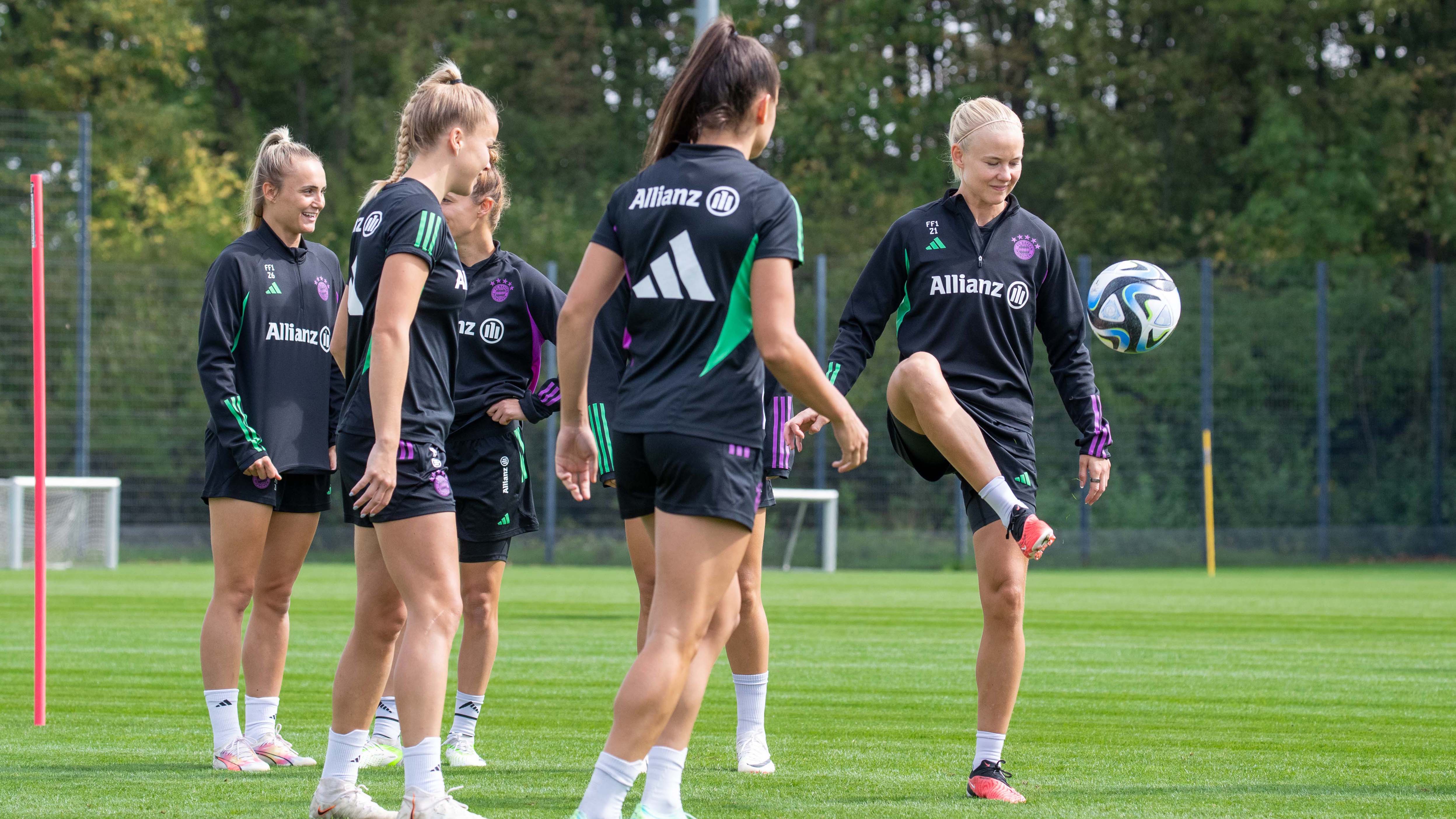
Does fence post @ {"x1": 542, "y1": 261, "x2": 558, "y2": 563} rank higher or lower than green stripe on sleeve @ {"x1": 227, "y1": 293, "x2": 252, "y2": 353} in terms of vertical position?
lower

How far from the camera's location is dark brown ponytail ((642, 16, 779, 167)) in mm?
3797

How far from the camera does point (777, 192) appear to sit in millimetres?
3736

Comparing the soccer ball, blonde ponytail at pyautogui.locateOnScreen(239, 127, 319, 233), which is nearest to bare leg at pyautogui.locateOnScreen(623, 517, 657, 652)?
blonde ponytail at pyautogui.locateOnScreen(239, 127, 319, 233)

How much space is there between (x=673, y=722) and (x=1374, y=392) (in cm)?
2199

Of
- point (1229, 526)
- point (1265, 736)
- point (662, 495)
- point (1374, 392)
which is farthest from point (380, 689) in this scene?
point (1374, 392)

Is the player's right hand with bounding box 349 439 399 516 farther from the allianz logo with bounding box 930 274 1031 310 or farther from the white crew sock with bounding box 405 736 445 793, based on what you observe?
the allianz logo with bounding box 930 274 1031 310

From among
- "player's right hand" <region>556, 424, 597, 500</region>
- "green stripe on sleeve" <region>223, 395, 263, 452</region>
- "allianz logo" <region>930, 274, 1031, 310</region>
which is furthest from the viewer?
"green stripe on sleeve" <region>223, 395, 263, 452</region>

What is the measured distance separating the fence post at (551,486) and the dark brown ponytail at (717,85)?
17.4 m

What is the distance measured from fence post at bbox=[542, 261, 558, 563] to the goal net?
5440 mm

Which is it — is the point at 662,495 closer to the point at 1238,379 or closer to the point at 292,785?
the point at 292,785

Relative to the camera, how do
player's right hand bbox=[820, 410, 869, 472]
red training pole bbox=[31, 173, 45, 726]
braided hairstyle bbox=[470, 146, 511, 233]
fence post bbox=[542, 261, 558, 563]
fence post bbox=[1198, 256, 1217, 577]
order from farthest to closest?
fence post bbox=[1198, 256, 1217, 577], fence post bbox=[542, 261, 558, 563], red training pole bbox=[31, 173, 45, 726], braided hairstyle bbox=[470, 146, 511, 233], player's right hand bbox=[820, 410, 869, 472]

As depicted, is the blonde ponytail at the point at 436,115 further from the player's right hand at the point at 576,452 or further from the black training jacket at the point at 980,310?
the black training jacket at the point at 980,310

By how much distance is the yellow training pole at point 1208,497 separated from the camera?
68.1 feet

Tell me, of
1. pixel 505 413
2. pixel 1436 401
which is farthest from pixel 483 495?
pixel 1436 401
